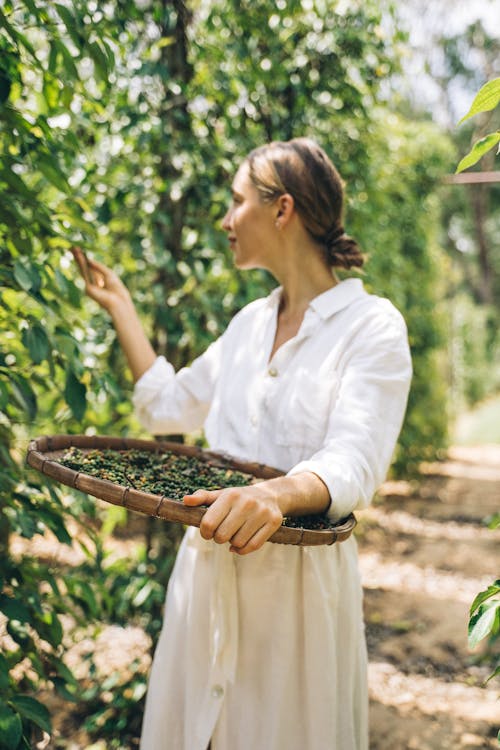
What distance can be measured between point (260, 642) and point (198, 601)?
0.18m

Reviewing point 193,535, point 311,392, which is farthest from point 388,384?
point 193,535

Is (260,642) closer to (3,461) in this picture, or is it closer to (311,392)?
(311,392)

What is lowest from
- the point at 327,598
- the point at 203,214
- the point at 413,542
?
the point at 413,542

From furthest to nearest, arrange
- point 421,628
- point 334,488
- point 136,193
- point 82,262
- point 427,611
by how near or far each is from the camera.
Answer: point 427,611, point 421,628, point 136,193, point 82,262, point 334,488

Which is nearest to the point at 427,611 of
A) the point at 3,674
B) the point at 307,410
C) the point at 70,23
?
the point at 307,410

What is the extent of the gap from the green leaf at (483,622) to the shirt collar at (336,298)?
721 mm

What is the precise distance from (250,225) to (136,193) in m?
0.84

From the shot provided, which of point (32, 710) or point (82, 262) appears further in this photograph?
point (82, 262)

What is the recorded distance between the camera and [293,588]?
4.73 ft

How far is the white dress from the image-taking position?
1.39 meters

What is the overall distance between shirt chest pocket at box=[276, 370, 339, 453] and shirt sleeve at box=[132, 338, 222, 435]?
16.1 inches

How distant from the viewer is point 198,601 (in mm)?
1556

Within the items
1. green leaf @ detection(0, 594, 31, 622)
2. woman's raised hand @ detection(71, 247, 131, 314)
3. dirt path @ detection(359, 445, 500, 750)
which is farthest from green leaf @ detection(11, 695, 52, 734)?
dirt path @ detection(359, 445, 500, 750)

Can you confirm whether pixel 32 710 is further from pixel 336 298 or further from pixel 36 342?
pixel 336 298
